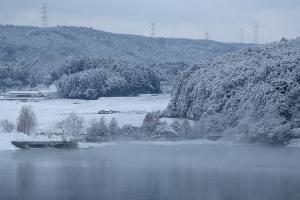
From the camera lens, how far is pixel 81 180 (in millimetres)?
24078

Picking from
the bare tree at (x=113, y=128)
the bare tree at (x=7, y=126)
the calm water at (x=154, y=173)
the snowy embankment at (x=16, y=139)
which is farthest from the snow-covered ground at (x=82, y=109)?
the calm water at (x=154, y=173)

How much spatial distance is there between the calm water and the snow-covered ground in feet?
23.5

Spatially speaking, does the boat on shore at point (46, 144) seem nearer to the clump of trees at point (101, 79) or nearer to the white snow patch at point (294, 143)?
the white snow patch at point (294, 143)

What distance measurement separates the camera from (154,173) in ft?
83.4

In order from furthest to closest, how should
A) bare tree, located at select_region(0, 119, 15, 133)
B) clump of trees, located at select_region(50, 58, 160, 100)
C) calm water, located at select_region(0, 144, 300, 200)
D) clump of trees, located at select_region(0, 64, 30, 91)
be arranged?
clump of trees, located at select_region(0, 64, 30, 91) < clump of trees, located at select_region(50, 58, 160, 100) < bare tree, located at select_region(0, 119, 15, 133) < calm water, located at select_region(0, 144, 300, 200)

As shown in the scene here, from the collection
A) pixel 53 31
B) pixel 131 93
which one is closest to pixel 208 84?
pixel 131 93

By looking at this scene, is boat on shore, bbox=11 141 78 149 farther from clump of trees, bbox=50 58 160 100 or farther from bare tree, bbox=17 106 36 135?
clump of trees, bbox=50 58 160 100

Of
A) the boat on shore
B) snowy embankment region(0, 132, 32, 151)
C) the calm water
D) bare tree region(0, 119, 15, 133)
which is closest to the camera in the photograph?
the calm water

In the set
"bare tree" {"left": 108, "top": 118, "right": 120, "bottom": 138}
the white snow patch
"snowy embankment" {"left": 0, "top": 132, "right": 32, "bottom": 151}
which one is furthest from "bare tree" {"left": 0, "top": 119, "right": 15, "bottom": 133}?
the white snow patch

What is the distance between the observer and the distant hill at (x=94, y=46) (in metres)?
130

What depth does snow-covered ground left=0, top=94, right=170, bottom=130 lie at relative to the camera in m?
41.8

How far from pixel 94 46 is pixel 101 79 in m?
74.9

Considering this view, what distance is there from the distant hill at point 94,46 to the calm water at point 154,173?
86175 mm

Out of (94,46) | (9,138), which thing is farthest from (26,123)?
(94,46)
